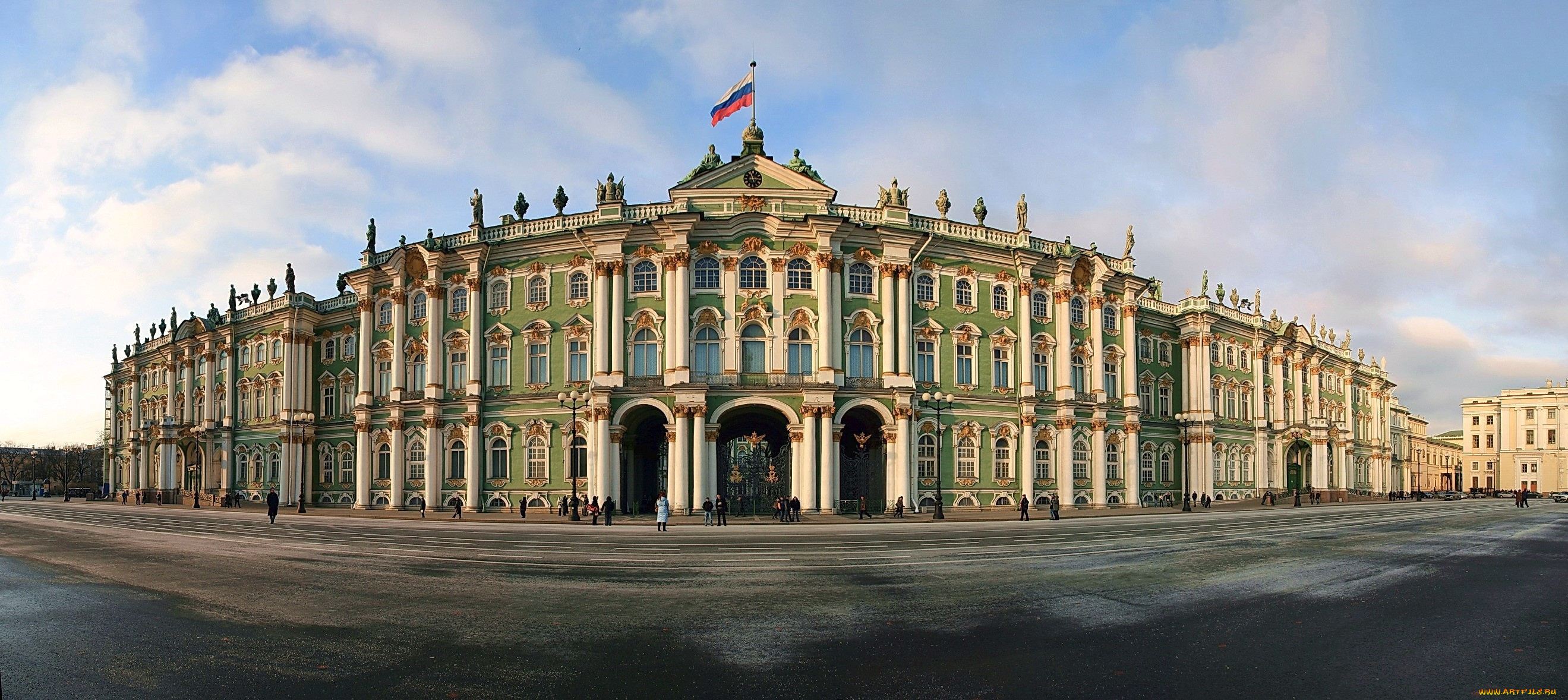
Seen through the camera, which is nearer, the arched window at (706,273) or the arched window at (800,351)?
the arched window at (800,351)

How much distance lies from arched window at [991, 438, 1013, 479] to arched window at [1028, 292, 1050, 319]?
755 centimetres

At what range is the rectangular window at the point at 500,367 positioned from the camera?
4981 cm

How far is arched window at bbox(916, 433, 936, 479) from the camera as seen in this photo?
48438 millimetres

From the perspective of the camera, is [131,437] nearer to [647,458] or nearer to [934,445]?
[647,458]

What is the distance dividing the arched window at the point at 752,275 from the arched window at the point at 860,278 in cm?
453

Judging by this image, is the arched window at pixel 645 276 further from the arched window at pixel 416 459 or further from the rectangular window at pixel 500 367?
the arched window at pixel 416 459

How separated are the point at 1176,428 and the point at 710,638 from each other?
60.3 m

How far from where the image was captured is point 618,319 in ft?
152

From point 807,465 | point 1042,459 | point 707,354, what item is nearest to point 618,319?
point 707,354

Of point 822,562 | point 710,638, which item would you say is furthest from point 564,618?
point 822,562

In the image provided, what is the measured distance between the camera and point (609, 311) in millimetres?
46625

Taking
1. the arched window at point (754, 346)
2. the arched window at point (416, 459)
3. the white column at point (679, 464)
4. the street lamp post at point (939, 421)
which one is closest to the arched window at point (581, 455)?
the white column at point (679, 464)

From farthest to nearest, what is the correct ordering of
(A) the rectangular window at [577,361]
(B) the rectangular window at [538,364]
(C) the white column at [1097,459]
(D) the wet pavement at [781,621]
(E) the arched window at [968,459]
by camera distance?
(C) the white column at [1097,459], (E) the arched window at [968,459], (B) the rectangular window at [538,364], (A) the rectangular window at [577,361], (D) the wet pavement at [781,621]

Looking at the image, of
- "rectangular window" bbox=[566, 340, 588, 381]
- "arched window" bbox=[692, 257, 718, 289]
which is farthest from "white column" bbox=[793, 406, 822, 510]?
"rectangular window" bbox=[566, 340, 588, 381]
